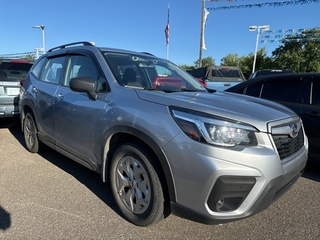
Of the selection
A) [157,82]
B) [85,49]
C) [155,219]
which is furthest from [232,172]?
[85,49]

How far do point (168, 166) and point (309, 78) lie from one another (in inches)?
122

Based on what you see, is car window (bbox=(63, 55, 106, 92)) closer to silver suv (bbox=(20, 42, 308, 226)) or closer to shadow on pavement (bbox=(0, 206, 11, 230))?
silver suv (bbox=(20, 42, 308, 226))

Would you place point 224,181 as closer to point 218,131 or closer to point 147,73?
point 218,131

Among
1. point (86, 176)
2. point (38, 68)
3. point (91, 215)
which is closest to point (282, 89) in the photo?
point (86, 176)

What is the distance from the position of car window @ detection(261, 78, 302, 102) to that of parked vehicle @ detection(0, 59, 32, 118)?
16.9 ft

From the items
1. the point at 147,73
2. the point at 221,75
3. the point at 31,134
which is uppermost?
the point at 147,73

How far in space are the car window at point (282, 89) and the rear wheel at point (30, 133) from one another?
12.9 feet

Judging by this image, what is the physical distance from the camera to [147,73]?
3.17m

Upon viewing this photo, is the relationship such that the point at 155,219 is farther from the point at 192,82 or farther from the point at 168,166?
the point at 192,82

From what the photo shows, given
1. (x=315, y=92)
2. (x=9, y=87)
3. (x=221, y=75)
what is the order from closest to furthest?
(x=315, y=92) → (x=9, y=87) → (x=221, y=75)

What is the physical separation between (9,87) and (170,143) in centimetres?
503

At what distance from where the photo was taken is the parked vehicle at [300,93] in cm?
360

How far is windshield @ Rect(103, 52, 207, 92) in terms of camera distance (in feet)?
9.24

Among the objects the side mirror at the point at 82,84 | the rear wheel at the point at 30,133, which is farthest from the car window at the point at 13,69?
the side mirror at the point at 82,84
